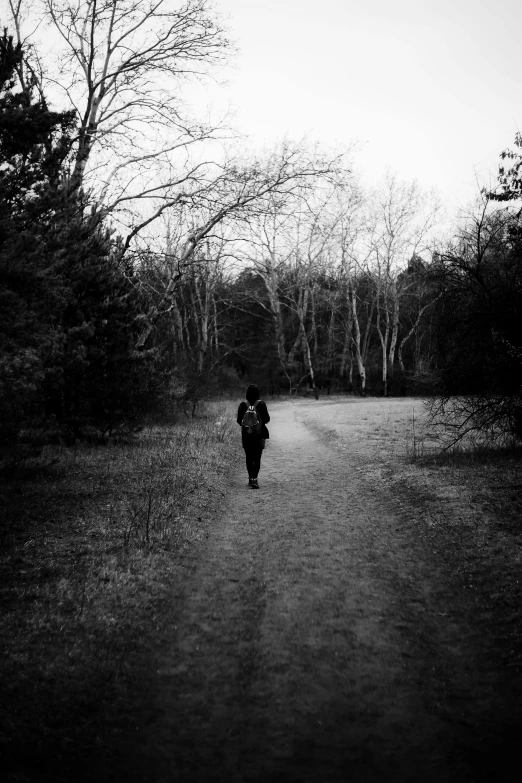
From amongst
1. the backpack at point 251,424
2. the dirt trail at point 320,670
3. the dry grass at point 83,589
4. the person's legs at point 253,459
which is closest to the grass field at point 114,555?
the dry grass at point 83,589

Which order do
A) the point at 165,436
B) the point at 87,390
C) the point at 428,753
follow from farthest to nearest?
1. the point at 165,436
2. the point at 87,390
3. the point at 428,753

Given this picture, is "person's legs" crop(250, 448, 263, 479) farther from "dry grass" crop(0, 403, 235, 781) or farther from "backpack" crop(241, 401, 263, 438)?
"dry grass" crop(0, 403, 235, 781)

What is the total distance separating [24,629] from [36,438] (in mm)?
4498

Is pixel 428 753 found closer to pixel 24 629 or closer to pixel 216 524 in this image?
pixel 24 629

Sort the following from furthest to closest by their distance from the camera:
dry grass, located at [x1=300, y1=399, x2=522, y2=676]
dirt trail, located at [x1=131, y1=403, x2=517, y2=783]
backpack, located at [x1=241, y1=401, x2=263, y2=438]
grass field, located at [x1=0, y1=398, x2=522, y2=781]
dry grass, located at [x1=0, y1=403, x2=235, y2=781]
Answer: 1. backpack, located at [x1=241, y1=401, x2=263, y2=438]
2. dry grass, located at [x1=300, y1=399, x2=522, y2=676]
3. grass field, located at [x1=0, y1=398, x2=522, y2=781]
4. dry grass, located at [x1=0, y1=403, x2=235, y2=781]
5. dirt trail, located at [x1=131, y1=403, x2=517, y2=783]

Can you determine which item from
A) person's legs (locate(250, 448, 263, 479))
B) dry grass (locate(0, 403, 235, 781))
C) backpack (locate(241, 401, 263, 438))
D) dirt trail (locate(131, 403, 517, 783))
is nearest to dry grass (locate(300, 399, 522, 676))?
dirt trail (locate(131, 403, 517, 783))

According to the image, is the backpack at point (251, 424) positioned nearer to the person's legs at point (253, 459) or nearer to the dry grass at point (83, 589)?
the person's legs at point (253, 459)

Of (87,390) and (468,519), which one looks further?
(87,390)

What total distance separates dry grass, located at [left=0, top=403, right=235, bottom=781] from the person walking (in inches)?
35.3

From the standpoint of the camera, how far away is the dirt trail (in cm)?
292

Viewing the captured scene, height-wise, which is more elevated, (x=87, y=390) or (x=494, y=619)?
(x=87, y=390)

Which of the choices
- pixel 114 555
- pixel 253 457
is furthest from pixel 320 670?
pixel 253 457

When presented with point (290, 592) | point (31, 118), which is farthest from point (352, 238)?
point (290, 592)

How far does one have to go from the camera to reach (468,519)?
7.41 m
